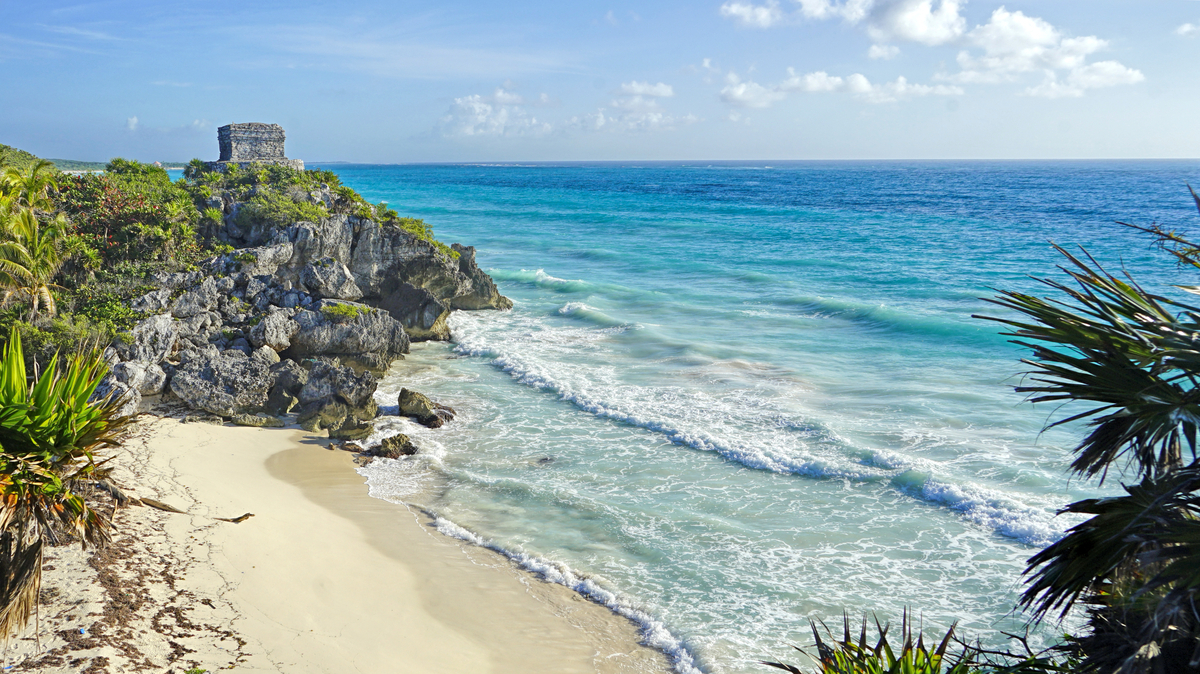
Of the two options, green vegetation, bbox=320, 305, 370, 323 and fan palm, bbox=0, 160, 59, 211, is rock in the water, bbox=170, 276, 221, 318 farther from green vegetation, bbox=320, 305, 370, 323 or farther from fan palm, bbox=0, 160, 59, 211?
fan palm, bbox=0, 160, 59, 211

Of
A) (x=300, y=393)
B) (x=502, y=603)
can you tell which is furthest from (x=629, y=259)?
(x=502, y=603)

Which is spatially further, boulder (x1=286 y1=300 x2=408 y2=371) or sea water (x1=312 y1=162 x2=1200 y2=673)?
boulder (x1=286 y1=300 x2=408 y2=371)

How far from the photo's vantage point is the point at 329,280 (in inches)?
774

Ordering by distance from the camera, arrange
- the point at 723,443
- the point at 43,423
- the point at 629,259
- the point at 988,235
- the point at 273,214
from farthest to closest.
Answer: the point at 988,235 → the point at 629,259 → the point at 273,214 → the point at 723,443 → the point at 43,423

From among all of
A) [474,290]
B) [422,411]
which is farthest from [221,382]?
[474,290]

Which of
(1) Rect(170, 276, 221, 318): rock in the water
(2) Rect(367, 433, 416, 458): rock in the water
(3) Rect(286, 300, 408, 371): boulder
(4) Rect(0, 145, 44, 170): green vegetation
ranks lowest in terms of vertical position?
(2) Rect(367, 433, 416, 458): rock in the water

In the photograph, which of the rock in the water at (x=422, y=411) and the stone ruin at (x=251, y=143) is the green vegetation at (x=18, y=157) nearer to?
the stone ruin at (x=251, y=143)

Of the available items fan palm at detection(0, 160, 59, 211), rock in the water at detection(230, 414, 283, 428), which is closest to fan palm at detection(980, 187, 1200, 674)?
rock in the water at detection(230, 414, 283, 428)

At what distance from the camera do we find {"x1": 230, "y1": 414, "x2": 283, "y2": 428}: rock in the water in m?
14.4

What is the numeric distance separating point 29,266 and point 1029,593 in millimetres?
17621

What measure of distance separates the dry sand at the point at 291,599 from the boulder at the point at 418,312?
10.1 metres

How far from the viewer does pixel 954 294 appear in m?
26.7

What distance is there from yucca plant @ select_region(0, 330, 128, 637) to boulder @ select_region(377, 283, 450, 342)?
611 inches

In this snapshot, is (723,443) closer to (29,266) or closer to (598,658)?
(598,658)
